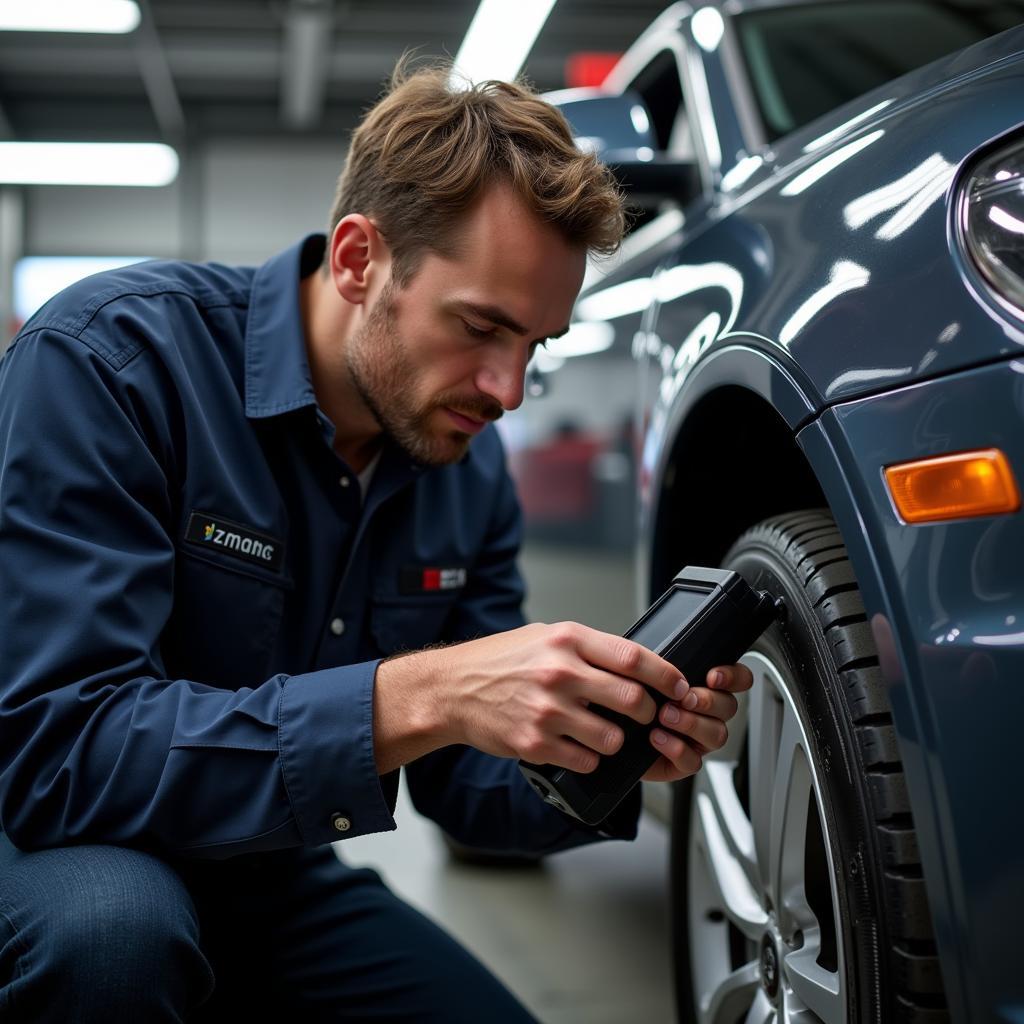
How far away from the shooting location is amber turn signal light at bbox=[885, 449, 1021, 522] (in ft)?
2.59

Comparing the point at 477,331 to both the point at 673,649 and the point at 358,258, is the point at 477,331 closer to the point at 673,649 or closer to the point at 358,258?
the point at 358,258

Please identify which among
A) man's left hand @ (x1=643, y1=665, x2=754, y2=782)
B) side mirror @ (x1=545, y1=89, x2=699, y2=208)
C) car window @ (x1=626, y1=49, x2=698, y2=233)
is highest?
car window @ (x1=626, y1=49, x2=698, y2=233)

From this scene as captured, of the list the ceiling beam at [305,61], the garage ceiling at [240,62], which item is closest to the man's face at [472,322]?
the garage ceiling at [240,62]

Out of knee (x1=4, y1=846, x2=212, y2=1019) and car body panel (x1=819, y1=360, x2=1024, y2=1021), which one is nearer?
car body panel (x1=819, y1=360, x2=1024, y2=1021)

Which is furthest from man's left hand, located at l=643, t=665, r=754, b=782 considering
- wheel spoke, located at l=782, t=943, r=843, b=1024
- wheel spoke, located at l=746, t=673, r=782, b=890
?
wheel spoke, located at l=782, t=943, r=843, b=1024

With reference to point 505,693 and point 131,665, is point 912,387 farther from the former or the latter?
point 131,665

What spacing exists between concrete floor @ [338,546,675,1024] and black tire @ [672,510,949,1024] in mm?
603

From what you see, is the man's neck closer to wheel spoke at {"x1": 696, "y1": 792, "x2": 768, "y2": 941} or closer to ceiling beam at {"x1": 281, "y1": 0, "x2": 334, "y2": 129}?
wheel spoke at {"x1": 696, "y1": 792, "x2": 768, "y2": 941}

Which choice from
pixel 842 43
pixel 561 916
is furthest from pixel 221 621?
pixel 842 43

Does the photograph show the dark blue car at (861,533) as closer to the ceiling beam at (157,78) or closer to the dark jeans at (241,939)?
the dark jeans at (241,939)

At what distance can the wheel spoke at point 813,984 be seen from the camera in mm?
1016

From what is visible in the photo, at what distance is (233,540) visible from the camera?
126cm

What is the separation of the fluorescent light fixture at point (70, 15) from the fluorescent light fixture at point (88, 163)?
8.46 ft

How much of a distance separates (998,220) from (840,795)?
457 mm
